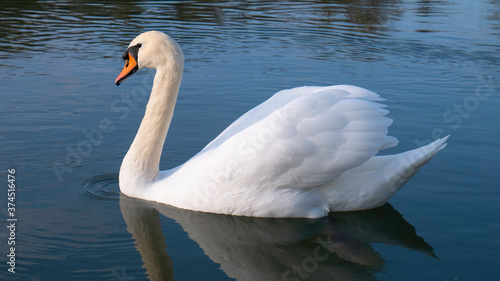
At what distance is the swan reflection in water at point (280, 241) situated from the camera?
16.1 ft

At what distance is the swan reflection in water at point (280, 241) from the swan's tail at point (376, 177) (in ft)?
0.69

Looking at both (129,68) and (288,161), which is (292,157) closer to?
(288,161)

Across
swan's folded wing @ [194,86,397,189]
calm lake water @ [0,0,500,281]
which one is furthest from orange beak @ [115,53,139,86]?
swan's folded wing @ [194,86,397,189]

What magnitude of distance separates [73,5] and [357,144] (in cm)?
1669

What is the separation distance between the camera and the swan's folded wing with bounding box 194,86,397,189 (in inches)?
212

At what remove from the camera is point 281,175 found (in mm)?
5484

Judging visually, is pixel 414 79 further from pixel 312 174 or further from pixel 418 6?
pixel 418 6

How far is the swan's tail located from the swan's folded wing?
0.69 feet

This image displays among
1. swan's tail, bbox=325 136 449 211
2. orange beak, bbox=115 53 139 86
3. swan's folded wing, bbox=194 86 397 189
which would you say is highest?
orange beak, bbox=115 53 139 86

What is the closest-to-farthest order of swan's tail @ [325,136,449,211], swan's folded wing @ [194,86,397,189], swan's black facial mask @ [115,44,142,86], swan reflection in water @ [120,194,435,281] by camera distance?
swan reflection in water @ [120,194,435,281] → swan's folded wing @ [194,86,397,189] → swan's tail @ [325,136,449,211] → swan's black facial mask @ [115,44,142,86]

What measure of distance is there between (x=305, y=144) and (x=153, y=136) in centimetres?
161

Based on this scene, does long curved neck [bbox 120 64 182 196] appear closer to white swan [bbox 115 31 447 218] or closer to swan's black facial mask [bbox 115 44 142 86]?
white swan [bbox 115 31 447 218]

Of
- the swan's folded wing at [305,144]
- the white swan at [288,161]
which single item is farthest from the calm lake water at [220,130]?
the swan's folded wing at [305,144]

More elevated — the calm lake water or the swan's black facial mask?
the swan's black facial mask
